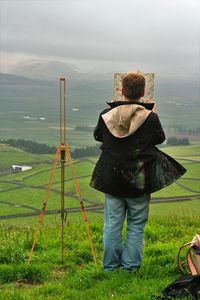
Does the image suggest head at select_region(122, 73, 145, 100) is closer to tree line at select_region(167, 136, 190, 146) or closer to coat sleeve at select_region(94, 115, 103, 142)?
coat sleeve at select_region(94, 115, 103, 142)

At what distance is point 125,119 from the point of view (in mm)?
5285

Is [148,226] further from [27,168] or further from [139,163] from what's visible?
[27,168]

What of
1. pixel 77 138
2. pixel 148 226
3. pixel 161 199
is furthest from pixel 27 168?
pixel 148 226

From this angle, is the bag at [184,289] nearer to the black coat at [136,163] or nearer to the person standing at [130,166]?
the person standing at [130,166]

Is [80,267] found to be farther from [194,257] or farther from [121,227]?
[194,257]

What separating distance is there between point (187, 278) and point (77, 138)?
372 feet

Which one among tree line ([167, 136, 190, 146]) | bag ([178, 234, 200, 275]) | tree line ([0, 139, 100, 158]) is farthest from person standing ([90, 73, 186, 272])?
tree line ([167, 136, 190, 146])

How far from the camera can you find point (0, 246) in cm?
684

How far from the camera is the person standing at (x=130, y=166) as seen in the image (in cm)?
532

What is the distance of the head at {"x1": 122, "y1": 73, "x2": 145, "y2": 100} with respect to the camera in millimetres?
5266

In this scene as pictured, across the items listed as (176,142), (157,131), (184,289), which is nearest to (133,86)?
(157,131)

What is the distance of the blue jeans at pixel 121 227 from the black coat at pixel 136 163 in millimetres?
163

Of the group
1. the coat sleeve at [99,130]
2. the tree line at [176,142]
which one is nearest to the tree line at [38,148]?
the tree line at [176,142]

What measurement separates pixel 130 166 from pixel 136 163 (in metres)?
0.08
